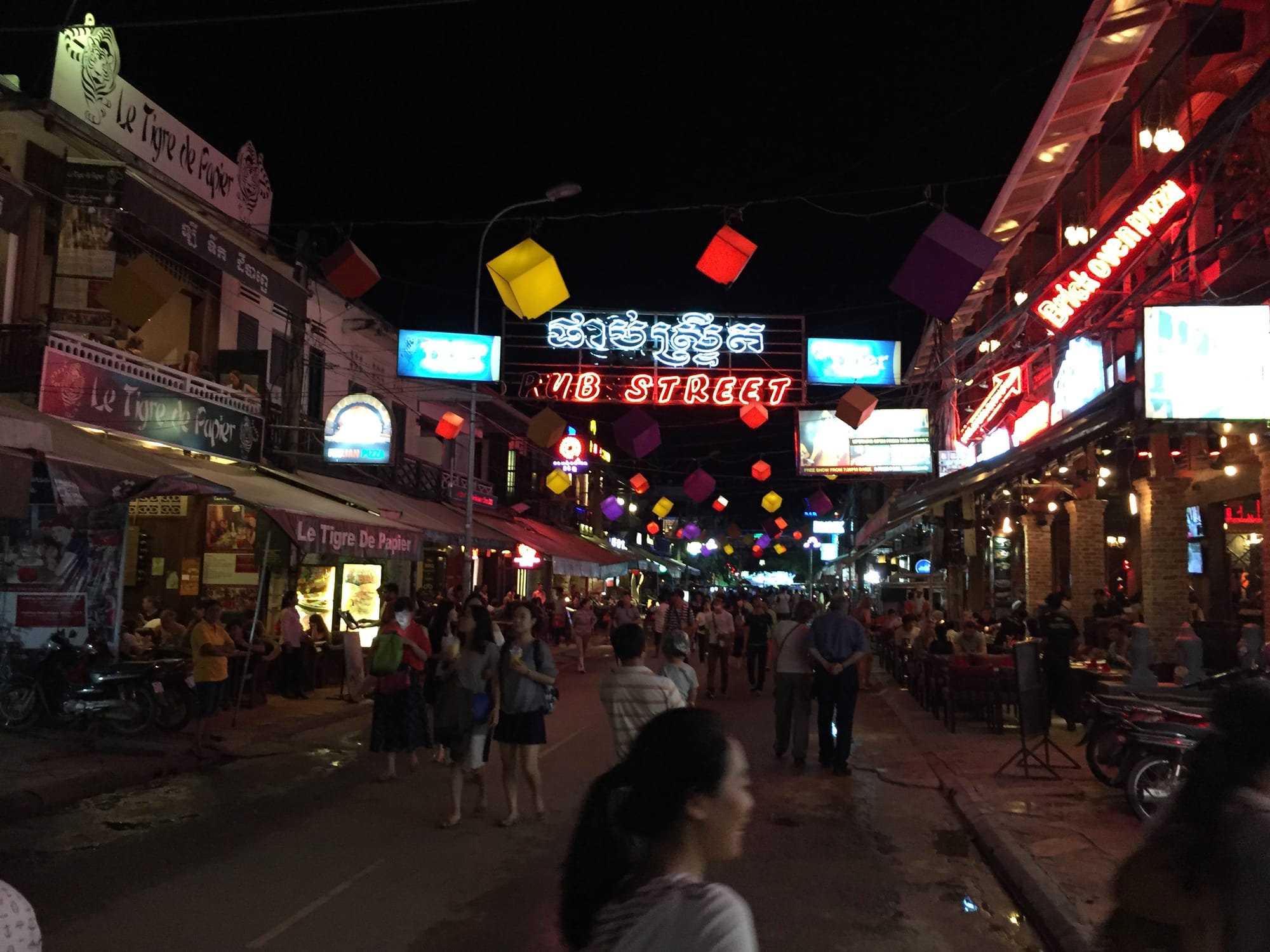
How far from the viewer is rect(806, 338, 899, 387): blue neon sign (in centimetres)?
2164

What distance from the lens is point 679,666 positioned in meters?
8.34

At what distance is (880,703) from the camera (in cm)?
1959

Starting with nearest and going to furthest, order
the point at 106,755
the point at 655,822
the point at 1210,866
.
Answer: the point at 655,822 → the point at 1210,866 → the point at 106,755

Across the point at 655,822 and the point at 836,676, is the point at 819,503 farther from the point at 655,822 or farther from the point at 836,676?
the point at 655,822

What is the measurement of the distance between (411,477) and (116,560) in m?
14.6

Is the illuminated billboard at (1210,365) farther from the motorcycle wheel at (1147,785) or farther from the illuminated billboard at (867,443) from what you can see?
the illuminated billboard at (867,443)

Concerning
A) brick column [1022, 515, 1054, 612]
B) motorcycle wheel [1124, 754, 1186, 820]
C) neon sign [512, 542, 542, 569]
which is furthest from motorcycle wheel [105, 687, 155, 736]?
brick column [1022, 515, 1054, 612]

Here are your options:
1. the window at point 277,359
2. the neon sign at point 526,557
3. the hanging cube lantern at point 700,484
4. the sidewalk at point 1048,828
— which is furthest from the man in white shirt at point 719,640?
the neon sign at point 526,557

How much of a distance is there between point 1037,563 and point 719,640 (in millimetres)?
10443

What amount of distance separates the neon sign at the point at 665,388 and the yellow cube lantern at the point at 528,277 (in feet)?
26.7

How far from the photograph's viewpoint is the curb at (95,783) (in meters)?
9.34

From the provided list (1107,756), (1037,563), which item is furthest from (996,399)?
(1107,756)

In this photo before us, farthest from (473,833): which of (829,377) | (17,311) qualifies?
(829,377)

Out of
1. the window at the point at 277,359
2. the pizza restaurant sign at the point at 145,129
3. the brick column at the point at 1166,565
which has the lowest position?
the brick column at the point at 1166,565
